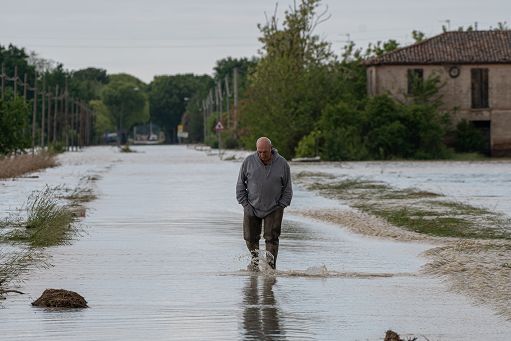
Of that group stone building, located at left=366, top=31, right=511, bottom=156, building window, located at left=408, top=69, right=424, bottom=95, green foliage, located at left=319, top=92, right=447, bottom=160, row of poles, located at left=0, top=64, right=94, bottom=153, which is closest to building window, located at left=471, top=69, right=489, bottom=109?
stone building, located at left=366, top=31, right=511, bottom=156

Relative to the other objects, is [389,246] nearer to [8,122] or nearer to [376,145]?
[8,122]

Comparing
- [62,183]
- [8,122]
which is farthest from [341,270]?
[8,122]

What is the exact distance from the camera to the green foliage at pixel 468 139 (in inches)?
3243

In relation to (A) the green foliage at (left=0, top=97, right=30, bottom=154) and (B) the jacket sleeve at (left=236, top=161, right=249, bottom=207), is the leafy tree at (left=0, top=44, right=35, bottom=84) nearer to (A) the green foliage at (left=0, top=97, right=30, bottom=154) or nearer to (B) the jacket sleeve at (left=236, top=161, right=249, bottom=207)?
(A) the green foliage at (left=0, top=97, right=30, bottom=154)

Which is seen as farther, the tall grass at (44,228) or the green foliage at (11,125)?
the green foliage at (11,125)

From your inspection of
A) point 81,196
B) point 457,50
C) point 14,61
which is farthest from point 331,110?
point 14,61

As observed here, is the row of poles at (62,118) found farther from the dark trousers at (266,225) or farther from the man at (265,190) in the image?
the man at (265,190)

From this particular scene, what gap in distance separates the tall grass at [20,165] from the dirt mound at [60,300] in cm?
3745

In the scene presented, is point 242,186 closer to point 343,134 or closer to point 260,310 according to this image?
point 260,310

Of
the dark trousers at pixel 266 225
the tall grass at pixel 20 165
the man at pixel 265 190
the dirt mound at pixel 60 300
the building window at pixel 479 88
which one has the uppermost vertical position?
the building window at pixel 479 88

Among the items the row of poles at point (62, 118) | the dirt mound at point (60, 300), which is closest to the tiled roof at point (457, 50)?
the row of poles at point (62, 118)

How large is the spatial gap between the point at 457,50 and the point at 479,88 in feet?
10.8

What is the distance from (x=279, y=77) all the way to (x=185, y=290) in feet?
221

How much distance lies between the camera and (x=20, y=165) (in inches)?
2317
